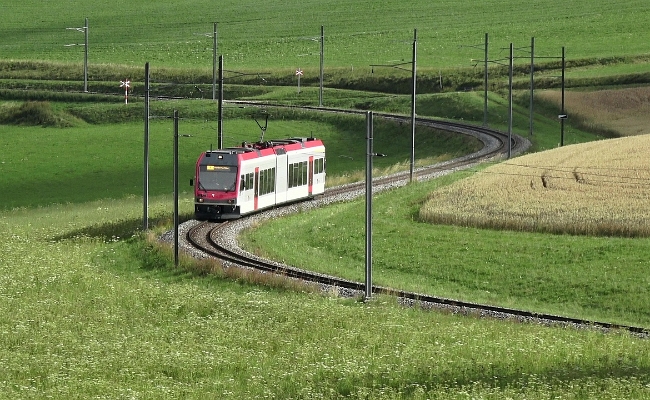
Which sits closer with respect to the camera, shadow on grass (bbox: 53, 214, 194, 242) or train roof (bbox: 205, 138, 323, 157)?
train roof (bbox: 205, 138, 323, 157)

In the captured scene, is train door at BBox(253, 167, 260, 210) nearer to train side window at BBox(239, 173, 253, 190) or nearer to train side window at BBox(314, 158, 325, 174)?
train side window at BBox(239, 173, 253, 190)

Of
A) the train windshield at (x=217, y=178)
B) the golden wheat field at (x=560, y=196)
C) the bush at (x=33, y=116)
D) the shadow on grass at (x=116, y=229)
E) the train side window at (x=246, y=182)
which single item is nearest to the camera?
the golden wheat field at (x=560, y=196)

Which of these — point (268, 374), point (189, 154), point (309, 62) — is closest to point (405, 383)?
point (268, 374)

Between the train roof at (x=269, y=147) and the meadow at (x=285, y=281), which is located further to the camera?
the train roof at (x=269, y=147)

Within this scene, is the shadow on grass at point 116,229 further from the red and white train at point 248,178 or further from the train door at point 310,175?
the train door at point 310,175

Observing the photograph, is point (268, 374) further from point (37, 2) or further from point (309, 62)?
point (37, 2)

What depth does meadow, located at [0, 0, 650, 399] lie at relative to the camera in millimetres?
28203

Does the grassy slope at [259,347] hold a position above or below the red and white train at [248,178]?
below

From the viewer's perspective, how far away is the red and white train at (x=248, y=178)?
53.5m

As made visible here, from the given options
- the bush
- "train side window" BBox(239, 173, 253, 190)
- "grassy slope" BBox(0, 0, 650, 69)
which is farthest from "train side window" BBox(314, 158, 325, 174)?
"grassy slope" BBox(0, 0, 650, 69)

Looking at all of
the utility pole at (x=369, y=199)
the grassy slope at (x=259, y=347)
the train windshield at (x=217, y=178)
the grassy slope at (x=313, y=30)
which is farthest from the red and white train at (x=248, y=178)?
the grassy slope at (x=313, y=30)

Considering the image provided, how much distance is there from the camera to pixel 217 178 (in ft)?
175

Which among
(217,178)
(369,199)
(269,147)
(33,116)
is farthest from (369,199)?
(33,116)

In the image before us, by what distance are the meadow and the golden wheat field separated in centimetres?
119
